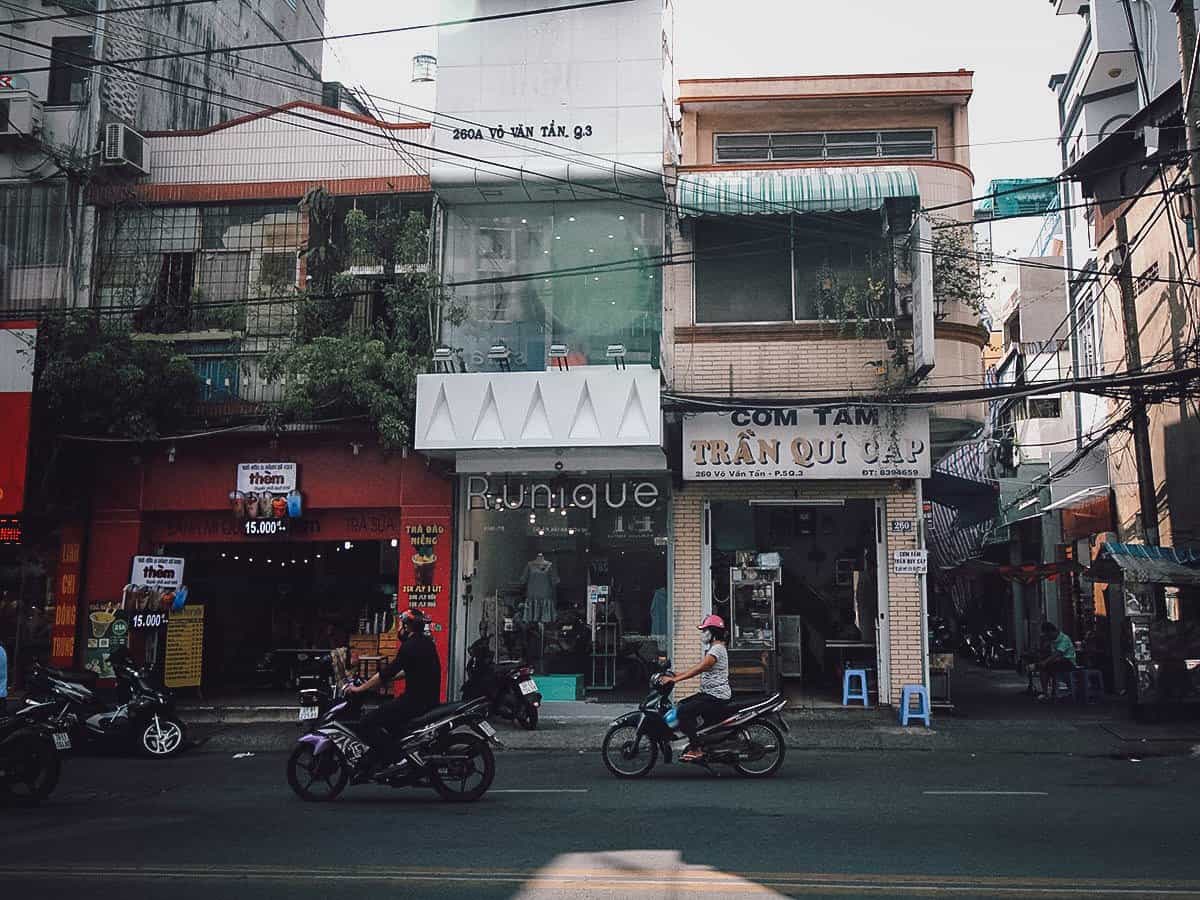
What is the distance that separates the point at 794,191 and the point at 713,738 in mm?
8951

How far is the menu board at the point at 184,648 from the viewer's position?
59.8 feet

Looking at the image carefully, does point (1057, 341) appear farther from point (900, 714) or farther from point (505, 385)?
point (505, 385)

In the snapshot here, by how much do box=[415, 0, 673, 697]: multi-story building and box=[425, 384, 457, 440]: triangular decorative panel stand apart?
0.59 metres

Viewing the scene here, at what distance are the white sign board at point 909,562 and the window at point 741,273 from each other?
4097mm

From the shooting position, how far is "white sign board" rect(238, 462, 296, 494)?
17953mm

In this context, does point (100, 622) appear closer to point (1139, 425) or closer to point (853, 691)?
point (853, 691)

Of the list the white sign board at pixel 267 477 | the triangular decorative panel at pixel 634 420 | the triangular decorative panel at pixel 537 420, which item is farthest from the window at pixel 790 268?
the white sign board at pixel 267 477

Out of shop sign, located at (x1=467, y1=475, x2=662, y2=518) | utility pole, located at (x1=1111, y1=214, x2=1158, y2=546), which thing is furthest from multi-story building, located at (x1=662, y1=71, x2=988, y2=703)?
utility pole, located at (x1=1111, y1=214, x2=1158, y2=546)

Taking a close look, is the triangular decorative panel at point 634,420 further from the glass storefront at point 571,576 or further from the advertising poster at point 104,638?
the advertising poster at point 104,638

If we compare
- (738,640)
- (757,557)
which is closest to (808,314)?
(757,557)

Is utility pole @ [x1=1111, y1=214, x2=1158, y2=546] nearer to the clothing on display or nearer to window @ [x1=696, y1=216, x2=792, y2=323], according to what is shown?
window @ [x1=696, y1=216, x2=792, y2=323]

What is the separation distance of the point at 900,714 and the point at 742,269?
7.28 metres

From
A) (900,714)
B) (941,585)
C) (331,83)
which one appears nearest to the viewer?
(900,714)

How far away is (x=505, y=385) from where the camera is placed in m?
16.3
